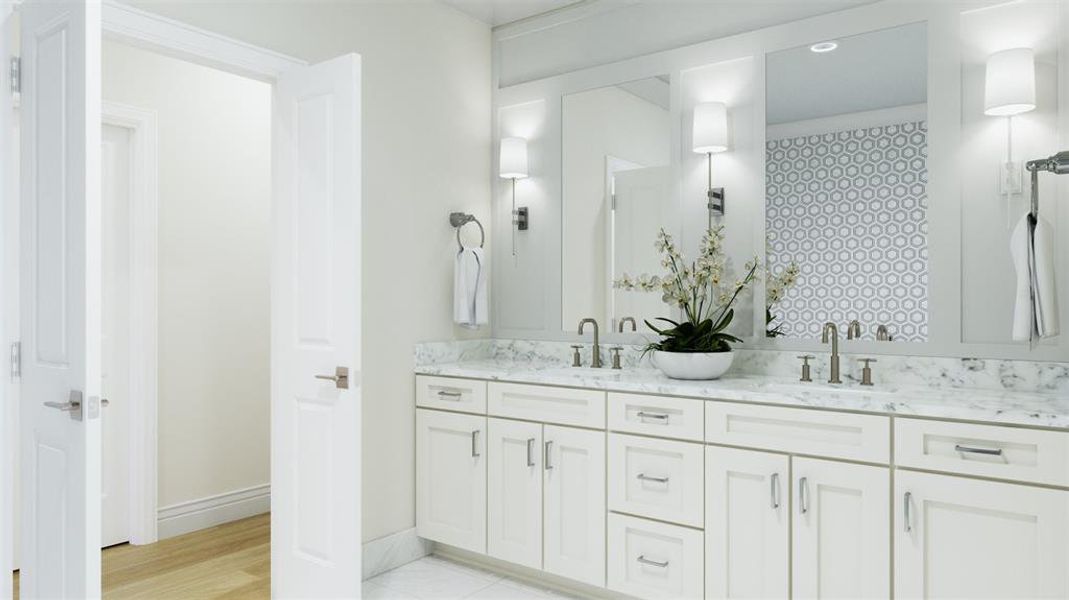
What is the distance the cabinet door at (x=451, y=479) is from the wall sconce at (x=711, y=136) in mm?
1353

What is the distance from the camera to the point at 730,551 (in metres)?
2.46

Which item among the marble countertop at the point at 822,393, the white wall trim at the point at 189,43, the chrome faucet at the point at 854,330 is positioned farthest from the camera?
the chrome faucet at the point at 854,330

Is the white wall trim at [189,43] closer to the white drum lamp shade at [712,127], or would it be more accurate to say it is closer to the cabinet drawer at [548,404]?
the cabinet drawer at [548,404]

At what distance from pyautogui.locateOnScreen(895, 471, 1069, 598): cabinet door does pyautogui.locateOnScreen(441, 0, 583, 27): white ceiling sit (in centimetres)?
259

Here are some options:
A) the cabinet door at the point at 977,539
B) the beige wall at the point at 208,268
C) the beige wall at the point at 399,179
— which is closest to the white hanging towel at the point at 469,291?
the beige wall at the point at 399,179

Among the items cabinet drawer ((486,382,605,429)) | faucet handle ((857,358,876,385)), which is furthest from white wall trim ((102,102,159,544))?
faucet handle ((857,358,876,385))

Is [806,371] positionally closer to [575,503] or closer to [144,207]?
[575,503]

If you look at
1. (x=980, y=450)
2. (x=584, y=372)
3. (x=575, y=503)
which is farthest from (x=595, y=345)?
(x=980, y=450)

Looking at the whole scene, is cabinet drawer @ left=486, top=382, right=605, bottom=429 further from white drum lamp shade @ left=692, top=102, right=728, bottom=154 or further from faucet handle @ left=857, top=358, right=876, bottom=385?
white drum lamp shade @ left=692, top=102, right=728, bottom=154

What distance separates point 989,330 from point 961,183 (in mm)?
525

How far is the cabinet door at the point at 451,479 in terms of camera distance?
3.12m

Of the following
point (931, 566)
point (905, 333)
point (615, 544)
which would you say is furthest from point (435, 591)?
point (905, 333)

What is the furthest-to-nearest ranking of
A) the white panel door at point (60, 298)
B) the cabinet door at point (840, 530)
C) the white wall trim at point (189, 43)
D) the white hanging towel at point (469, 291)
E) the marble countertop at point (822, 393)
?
the white hanging towel at point (469, 291) < the white wall trim at point (189, 43) < the cabinet door at point (840, 530) < the marble countertop at point (822, 393) < the white panel door at point (60, 298)

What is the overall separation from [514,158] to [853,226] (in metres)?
1.62
